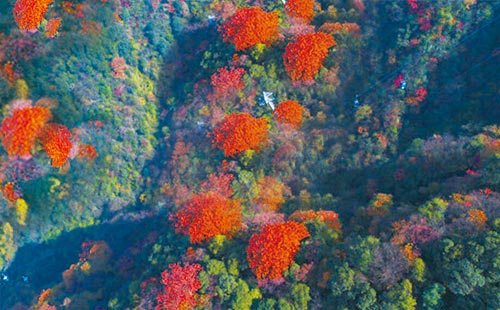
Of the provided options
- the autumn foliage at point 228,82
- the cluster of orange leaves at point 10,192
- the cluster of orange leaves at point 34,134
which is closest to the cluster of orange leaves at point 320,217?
the autumn foliage at point 228,82

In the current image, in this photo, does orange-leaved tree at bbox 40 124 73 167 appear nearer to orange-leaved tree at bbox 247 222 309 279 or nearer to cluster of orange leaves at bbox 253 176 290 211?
cluster of orange leaves at bbox 253 176 290 211

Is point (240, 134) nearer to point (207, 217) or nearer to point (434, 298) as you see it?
point (207, 217)

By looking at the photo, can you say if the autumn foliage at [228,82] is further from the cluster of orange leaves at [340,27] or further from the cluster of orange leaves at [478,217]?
the cluster of orange leaves at [478,217]

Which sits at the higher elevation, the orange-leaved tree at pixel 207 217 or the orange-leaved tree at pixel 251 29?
the orange-leaved tree at pixel 251 29

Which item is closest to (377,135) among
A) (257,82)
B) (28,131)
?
(257,82)

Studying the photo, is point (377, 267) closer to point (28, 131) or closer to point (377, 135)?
point (377, 135)

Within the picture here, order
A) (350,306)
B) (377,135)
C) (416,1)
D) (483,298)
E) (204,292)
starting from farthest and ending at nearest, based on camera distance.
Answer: (416,1)
(377,135)
(204,292)
(350,306)
(483,298)
